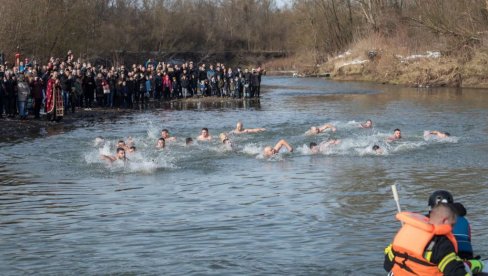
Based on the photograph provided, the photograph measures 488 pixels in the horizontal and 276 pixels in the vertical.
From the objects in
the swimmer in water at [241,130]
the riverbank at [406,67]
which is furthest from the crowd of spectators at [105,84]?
the riverbank at [406,67]

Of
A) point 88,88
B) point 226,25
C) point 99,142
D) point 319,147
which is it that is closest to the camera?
point 319,147

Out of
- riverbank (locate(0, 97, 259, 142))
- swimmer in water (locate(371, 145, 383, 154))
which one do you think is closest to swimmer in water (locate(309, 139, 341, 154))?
swimmer in water (locate(371, 145, 383, 154))

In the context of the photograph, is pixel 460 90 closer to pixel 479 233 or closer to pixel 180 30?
pixel 479 233

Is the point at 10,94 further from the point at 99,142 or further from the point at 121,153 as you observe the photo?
the point at 121,153

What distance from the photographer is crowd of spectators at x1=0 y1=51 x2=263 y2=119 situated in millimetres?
24562

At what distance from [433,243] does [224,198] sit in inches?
304

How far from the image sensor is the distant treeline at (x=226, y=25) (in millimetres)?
39188

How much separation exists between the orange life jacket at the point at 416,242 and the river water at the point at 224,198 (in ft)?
9.34

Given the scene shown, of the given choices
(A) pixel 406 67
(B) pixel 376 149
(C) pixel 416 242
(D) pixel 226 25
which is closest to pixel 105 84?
(B) pixel 376 149

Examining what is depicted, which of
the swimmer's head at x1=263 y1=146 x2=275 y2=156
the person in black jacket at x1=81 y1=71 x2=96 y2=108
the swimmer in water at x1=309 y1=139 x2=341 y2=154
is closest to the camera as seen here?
the swimmer's head at x1=263 y1=146 x2=275 y2=156

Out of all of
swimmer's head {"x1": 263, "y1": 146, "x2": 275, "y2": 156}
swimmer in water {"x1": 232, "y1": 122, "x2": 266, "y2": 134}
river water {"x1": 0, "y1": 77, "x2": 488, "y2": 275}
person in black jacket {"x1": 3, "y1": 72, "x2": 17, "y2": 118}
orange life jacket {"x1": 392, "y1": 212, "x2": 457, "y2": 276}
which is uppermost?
person in black jacket {"x1": 3, "y1": 72, "x2": 17, "y2": 118}

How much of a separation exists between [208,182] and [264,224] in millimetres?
3919

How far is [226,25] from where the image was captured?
287 feet

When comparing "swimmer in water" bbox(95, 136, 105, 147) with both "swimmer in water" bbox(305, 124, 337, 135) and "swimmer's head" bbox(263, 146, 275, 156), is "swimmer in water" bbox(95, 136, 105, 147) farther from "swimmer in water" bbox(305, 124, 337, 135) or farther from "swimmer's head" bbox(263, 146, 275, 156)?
"swimmer in water" bbox(305, 124, 337, 135)
